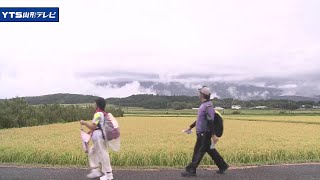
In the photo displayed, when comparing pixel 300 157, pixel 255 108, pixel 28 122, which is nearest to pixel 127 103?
pixel 255 108

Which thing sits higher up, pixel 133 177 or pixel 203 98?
pixel 203 98

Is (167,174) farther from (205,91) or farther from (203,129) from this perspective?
(205,91)

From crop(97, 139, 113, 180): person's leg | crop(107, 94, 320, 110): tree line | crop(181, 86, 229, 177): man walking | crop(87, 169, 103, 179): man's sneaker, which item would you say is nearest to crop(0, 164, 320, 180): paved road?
crop(87, 169, 103, 179): man's sneaker

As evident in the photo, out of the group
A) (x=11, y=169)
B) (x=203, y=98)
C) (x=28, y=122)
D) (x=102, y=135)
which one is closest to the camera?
(x=102, y=135)

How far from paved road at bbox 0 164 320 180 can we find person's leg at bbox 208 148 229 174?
16cm

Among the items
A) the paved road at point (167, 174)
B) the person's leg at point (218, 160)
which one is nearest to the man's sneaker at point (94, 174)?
the paved road at point (167, 174)

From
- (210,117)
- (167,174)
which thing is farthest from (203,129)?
(167,174)

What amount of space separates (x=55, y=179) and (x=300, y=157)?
853 centimetres

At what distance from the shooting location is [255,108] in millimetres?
93062

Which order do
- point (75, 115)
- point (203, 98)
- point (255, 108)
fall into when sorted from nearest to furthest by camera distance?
point (203, 98)
point (75, 115)
point (255, 108)

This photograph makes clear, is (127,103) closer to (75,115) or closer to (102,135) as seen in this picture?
(75,115)

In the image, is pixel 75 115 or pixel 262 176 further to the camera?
pixel 75 115

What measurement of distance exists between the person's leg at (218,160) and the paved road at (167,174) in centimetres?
16

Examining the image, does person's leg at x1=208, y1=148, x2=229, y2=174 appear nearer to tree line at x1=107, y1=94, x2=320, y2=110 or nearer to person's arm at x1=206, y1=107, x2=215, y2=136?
person's arm at x1=206, y1=107, x2=215, y2=136
